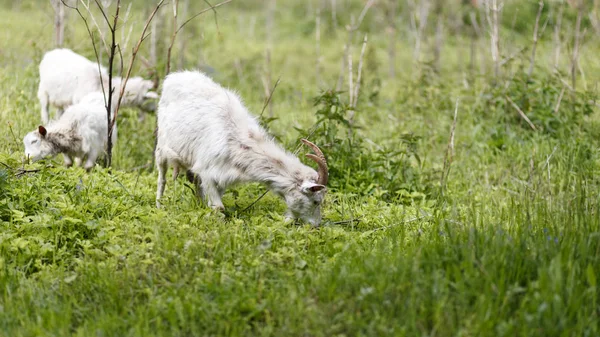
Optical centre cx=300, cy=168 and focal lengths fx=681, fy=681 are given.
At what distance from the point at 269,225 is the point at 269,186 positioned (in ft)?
1.73

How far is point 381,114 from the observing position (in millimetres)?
10734

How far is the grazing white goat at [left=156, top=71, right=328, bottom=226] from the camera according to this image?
5.77 meters

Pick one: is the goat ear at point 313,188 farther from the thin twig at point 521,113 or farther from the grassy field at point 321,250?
the thin twig at point 521,113

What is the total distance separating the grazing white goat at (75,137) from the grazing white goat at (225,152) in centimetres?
149

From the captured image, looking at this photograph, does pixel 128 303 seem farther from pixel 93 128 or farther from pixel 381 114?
pixel 381 114

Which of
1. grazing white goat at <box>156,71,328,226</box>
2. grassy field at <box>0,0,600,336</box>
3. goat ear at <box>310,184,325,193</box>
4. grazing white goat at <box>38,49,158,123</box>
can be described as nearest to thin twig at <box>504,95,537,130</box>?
grassy field at <box>0,0,600,336</box>

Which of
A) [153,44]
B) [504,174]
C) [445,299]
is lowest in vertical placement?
[504,174]

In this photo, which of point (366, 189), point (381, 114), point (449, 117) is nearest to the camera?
point (366, 189)

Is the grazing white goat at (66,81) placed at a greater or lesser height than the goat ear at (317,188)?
greater

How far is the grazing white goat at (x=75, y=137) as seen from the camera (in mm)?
7340

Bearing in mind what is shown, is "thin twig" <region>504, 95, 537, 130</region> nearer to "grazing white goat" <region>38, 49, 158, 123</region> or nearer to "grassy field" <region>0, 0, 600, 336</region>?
"grassy field" <region>0, 0, 600, 336</region>

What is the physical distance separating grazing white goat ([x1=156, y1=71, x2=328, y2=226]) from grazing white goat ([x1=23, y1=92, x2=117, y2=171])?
1.49m

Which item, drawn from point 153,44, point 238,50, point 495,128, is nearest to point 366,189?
point 495,128

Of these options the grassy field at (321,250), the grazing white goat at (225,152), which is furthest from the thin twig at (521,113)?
the grazing white goat at (225,152)
